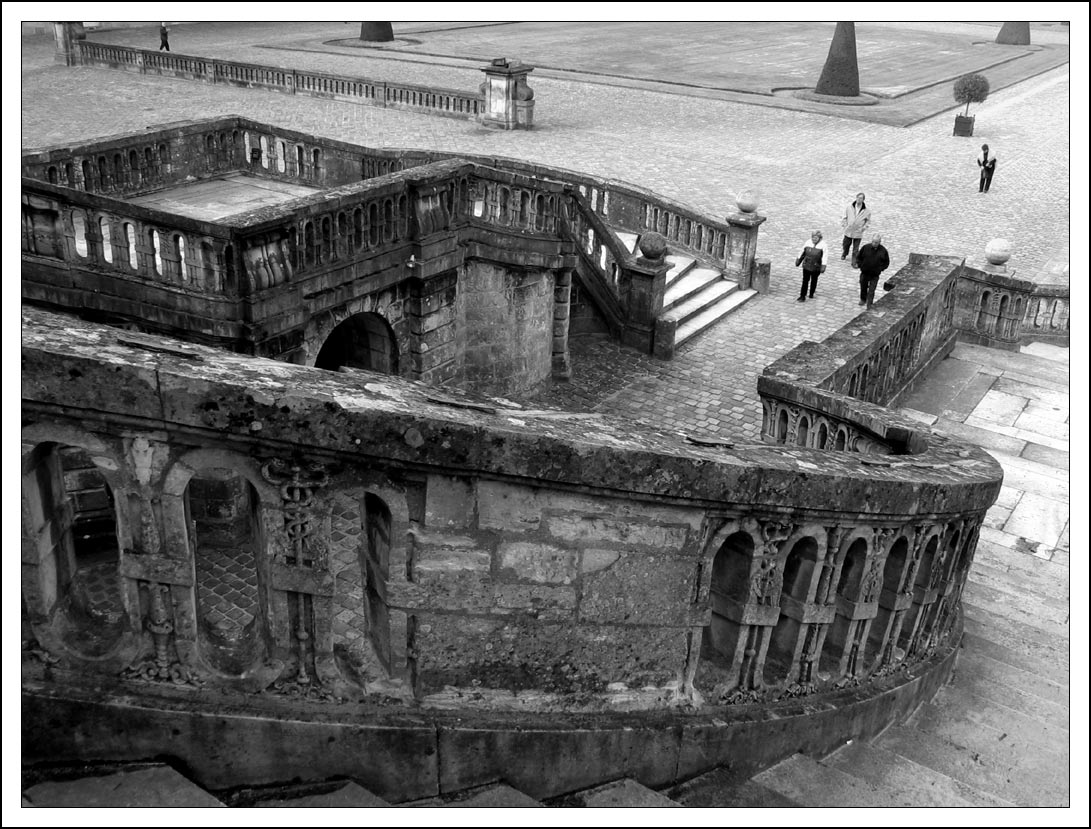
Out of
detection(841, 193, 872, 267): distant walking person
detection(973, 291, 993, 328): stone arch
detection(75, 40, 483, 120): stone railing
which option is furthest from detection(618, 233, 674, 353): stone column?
detection(75, 40, 483, 120): stone railing

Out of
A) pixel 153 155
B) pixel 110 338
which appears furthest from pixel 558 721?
pixel 153 155

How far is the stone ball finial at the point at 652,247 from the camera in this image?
49.5 feet

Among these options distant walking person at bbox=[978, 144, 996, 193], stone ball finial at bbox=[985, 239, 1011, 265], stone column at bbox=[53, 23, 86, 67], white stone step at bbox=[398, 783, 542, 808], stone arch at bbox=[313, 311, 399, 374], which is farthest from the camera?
stone column at bbox=[53, 23, 86, 67]

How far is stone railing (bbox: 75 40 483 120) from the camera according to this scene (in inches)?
1252

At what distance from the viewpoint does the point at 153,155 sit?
48.4 feet

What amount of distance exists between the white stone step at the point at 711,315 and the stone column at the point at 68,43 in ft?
91.7

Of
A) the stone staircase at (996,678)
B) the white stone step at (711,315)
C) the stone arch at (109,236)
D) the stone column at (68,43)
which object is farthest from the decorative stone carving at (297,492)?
the stone column at (68,43)

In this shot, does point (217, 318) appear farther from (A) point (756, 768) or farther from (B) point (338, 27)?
(B) point (338, 27)

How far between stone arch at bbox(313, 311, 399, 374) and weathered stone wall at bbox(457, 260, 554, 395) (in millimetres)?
1083

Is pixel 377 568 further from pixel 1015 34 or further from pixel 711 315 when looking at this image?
pixel 1015 34

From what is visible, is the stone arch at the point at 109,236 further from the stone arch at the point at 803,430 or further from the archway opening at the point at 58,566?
the stone arch at the point at 803,430

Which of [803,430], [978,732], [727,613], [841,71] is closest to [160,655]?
[727,613]

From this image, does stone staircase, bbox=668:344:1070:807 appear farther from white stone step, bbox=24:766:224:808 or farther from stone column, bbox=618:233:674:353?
stone column, bbox=618:233:674:353

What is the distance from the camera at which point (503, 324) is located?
13391 millimetres
